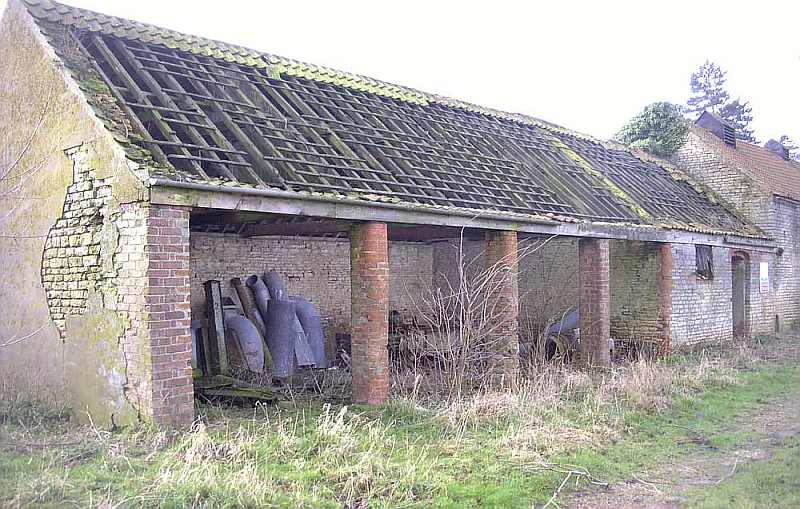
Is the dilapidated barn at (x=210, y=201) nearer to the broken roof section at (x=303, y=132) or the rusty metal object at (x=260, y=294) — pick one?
the broken roof section at (x=303, y=132)

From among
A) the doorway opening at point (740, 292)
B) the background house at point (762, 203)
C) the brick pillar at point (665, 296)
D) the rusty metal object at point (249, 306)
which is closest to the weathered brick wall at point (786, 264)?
the background house at point (762, 203)

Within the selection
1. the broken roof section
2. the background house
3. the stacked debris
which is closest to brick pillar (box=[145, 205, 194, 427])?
the broken roof section

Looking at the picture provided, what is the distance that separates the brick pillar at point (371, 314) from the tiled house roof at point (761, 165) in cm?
1557

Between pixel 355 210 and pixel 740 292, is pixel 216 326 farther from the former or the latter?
pixel 740 292

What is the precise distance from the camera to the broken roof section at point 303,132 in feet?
28.8

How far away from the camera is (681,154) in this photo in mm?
22594

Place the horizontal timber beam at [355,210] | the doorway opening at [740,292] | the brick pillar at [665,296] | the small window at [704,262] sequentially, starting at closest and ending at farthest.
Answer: the horizontal timber beam at [355,210] → the brick pillar at [665,296] → the small window at [704,262] → the doorway opening at [740,292]

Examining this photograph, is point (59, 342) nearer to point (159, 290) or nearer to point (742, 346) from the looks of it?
point (159, 290)

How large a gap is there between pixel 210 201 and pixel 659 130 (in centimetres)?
1844

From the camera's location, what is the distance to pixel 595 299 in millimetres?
13711

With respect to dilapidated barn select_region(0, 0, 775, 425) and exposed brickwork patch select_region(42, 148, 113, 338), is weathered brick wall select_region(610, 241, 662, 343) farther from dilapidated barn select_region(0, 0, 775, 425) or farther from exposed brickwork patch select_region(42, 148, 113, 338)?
exposed brickwork patch select_region(42, 148, 113, 338)

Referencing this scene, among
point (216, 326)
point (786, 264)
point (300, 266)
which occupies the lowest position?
point (216, 326)

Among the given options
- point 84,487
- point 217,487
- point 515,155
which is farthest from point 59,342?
point 515,155

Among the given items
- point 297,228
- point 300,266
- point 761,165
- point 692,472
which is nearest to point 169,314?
point 297,228
